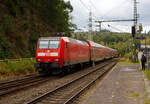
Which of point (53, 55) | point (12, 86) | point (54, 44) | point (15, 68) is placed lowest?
point (12, 86)

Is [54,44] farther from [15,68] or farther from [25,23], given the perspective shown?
[25,23]

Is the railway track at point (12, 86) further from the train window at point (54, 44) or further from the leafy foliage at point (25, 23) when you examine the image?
the leafy foliage at point (25, 23)

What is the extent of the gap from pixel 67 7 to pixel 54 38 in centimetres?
3572

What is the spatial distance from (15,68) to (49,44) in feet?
13.1

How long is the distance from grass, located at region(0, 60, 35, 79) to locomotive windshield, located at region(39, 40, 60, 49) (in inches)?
131

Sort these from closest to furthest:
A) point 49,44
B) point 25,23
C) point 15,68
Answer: point 49,44, point 15,68, point 25,23

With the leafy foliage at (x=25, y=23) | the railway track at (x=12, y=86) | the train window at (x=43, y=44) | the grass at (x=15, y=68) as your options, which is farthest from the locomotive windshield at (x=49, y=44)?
the leafy foliage at (x=25, y=23)

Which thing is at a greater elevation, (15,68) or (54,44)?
(54,44)

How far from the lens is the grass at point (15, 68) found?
59.9ft

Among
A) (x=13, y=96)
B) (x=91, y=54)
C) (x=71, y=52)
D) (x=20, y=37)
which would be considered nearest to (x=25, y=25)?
(x=20, y=37)

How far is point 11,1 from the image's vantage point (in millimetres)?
31766

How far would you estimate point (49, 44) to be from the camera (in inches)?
696

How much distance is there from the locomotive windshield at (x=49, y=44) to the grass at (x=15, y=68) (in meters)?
3.32

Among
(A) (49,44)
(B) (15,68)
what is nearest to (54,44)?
(A) (49,44)
